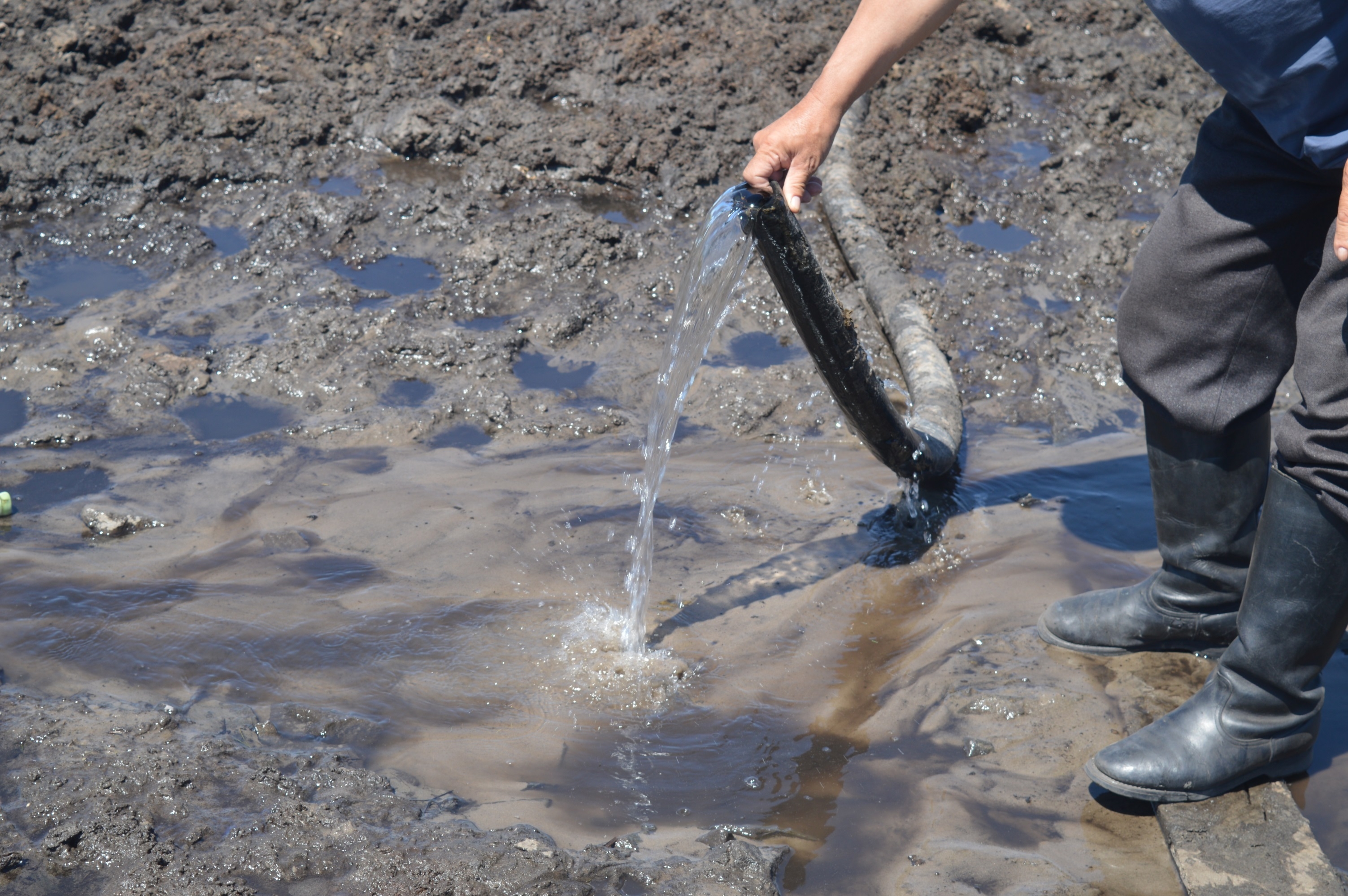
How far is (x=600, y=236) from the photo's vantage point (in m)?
4.14

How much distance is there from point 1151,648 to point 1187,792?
0.49m

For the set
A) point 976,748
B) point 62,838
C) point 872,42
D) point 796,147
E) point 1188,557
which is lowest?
point 976,748

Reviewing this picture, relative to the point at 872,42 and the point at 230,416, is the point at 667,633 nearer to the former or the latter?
the point at 872,42

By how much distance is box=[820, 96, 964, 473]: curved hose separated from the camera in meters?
3.07

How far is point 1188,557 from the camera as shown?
7.05ft

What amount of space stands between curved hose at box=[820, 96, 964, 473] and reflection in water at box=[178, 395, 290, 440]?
6.94ft

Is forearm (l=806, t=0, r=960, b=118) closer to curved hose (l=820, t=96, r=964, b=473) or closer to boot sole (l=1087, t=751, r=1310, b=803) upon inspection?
curved hose (l=820, t=96, r=964, b=473)

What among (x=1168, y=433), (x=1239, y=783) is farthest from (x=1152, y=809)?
(x=1168, y=433)

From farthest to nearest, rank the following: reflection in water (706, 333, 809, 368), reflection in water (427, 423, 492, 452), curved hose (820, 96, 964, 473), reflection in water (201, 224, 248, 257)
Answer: reflection in water (201, 224, 248, 257), reflection in water (706, 333, 809, 368), reflection in water (427, 423, 492, 452), curved hose (820, 96, 964, 473)

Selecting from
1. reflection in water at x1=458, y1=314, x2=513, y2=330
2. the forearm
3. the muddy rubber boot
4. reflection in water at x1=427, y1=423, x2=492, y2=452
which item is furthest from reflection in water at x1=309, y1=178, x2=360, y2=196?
the muddy rubber boot

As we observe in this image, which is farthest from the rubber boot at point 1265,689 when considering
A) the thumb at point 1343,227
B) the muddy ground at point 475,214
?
the muddy ground at point 475,214

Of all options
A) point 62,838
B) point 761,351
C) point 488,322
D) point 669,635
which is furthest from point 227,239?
point 62,838

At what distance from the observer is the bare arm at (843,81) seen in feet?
6.27

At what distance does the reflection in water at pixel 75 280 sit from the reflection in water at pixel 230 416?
888mm
